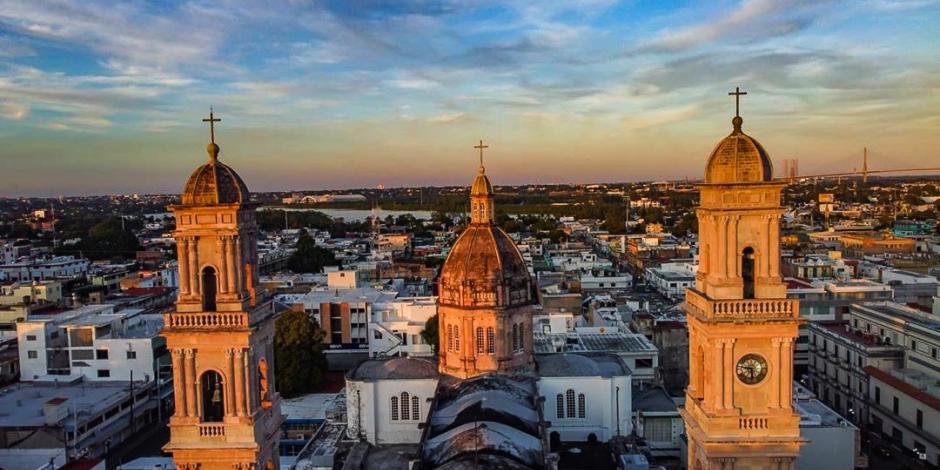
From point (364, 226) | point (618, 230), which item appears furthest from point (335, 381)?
point (364, 226)

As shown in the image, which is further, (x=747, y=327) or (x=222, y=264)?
(x=222, y=264)

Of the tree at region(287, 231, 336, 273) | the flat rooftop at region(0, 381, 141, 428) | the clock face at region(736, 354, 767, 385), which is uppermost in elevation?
the clock face at region(736, 354, 767, 385)

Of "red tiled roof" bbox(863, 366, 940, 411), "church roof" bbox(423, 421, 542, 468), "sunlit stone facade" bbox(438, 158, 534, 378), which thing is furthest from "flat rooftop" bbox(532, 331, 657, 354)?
"church roof" bbox(423, 421, 542, 468)

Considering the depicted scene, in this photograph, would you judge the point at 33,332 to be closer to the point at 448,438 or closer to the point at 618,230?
the point at 448,438

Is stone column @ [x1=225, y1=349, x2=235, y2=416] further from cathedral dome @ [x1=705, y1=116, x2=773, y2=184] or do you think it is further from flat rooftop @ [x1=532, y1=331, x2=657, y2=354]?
flat rooftop @ [x1=532, y1=331, x2=657, y2=354]

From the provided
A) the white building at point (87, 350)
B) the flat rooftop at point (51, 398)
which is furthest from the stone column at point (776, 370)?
the white building at point (87, 350)

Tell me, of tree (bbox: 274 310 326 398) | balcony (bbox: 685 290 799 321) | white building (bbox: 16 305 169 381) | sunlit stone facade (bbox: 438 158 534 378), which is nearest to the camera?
balcony (bbox: 685 290 799 321)

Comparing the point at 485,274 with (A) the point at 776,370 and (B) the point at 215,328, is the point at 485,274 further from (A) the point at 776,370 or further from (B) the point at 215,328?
(A) the point at 776,370

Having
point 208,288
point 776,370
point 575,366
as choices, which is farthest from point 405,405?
point 776,370
